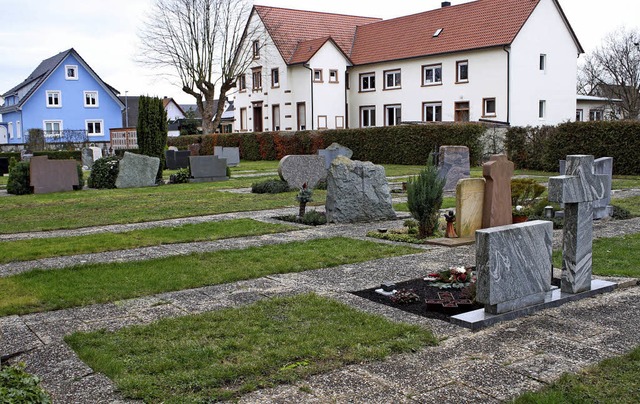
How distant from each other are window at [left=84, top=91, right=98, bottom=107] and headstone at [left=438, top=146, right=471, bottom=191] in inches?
1983

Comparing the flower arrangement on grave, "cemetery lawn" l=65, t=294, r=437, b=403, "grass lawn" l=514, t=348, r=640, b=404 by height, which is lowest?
"grass lawn" l=514, t=348, r=640, b=404

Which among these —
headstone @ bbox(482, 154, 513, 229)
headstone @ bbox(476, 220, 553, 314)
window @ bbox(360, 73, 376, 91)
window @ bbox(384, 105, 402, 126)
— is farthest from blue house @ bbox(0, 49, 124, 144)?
headstone @ bbox(476, 220, 553, 314)

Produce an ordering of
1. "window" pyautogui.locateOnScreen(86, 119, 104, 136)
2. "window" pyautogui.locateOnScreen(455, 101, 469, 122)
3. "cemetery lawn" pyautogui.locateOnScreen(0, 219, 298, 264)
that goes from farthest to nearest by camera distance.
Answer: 1. "window" pyautogui.locateOnScreen(86, 119, 104, 136)
2. "window" pyautogui.locateOnScreen(455, 101, 469, 122)
3. "cemetery lawn" pyautogui.locateOnScreen(0, 219, 298, 264)

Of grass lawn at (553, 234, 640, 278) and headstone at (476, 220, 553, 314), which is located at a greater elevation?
headstone at (476, 220, 553, 314)

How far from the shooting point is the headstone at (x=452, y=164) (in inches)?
703

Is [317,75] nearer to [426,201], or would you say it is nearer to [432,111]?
[432,111]

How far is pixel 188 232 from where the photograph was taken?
1177cm

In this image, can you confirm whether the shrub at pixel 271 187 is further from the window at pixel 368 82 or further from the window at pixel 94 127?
the window at pixel 94 127

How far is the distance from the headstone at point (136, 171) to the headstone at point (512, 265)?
18.9 m

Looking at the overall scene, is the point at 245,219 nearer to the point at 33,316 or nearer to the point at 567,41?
the point at 33,316

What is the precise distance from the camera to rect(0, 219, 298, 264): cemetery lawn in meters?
9.94

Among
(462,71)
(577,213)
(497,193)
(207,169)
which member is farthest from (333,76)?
(577,213)

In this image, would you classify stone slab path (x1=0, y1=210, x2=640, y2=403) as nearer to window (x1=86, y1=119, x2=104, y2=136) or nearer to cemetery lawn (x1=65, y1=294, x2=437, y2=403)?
cemetery lawn (x1=65, y1=294, x2=437, y2=403)

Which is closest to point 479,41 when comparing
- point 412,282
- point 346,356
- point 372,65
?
point 372,65
